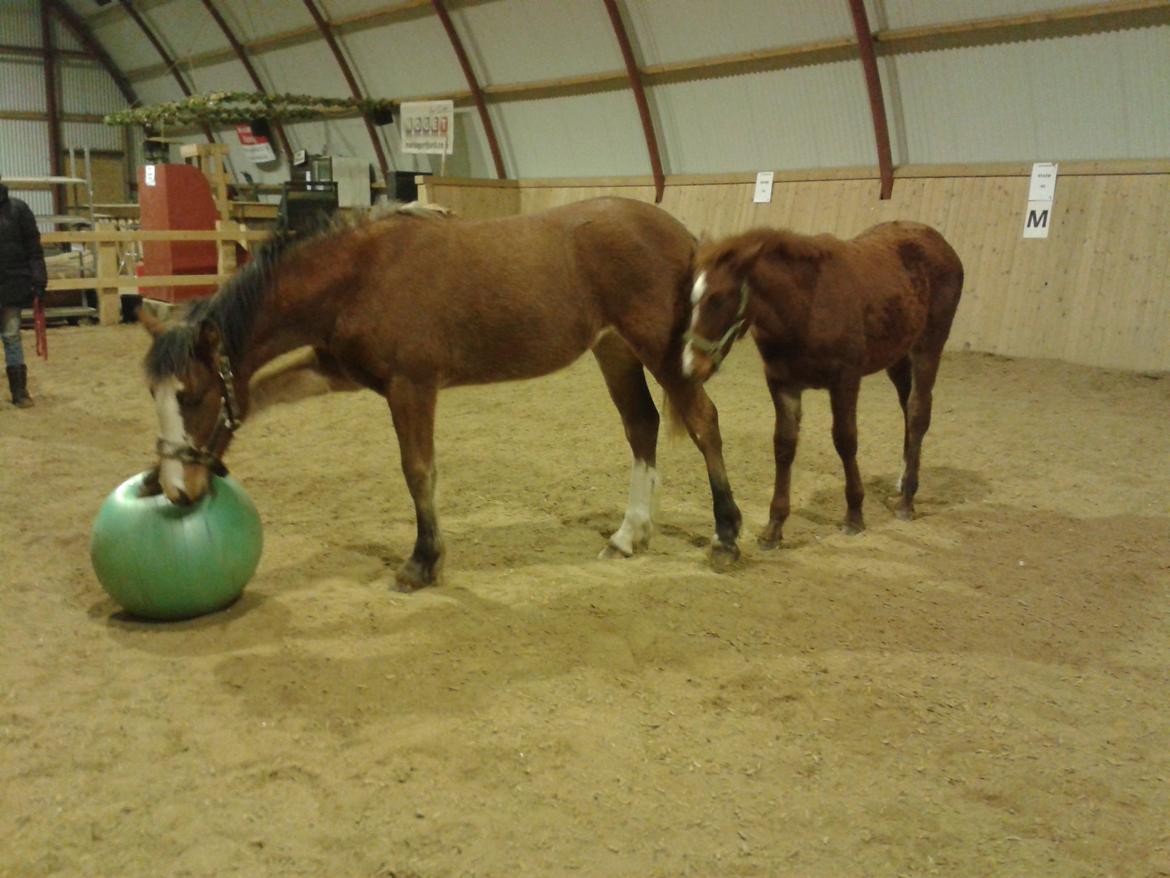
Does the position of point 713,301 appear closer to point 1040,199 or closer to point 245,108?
point 1040,199

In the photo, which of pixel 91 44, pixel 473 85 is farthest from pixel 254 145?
pixel 473 85

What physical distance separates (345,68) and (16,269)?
12.4 metres

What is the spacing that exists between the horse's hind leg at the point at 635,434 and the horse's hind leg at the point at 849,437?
95 centimetres

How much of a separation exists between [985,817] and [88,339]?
11931 millimetres

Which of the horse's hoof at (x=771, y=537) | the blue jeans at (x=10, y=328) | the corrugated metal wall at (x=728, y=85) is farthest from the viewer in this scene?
the corrugated metal wall at (x=728, y=85)

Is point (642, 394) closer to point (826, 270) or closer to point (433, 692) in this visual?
point (826, 270)

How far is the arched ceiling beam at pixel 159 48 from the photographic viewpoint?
892 inches

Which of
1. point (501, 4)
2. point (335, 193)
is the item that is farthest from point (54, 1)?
point (501, 4)

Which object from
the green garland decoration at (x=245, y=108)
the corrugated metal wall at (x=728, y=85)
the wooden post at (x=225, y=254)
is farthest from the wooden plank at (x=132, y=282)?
the corrugated metal wall at (x=728, y=85)

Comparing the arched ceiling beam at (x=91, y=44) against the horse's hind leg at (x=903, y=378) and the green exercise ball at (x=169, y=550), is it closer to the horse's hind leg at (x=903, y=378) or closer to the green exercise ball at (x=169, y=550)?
the horse's hind leg at (x=903, y=378)

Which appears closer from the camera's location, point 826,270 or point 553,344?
point 553,344

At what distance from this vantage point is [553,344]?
14.6ft

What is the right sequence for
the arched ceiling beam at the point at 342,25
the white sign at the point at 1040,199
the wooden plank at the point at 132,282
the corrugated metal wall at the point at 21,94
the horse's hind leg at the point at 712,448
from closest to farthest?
the horse's hind leg at the point at 712,448 < the white sign at the point at 1040,199 < the wooden plank at the point at 132,282 < the arched ceiling beam at the point at 342,25 < the corrugated metal wall at the point at 21,94

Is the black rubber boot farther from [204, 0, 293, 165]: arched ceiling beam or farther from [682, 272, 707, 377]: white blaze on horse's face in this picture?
[204, 0, 293, 165]: arched ceiling beam
